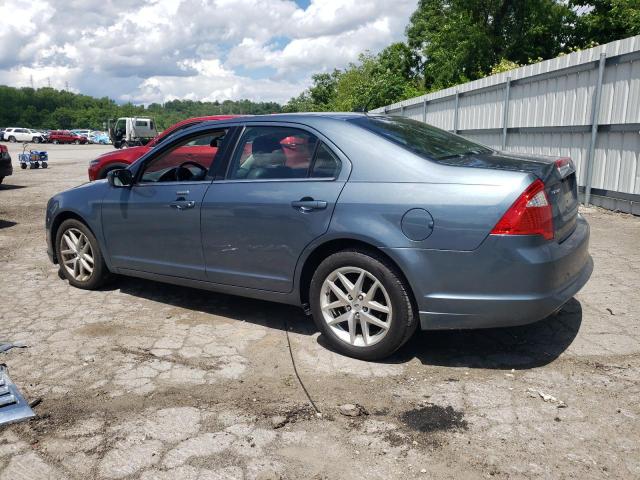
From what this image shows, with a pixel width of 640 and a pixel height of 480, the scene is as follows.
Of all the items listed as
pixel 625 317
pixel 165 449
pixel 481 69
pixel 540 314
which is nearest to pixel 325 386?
pixel 165 449

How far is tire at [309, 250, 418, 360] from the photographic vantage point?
142 inches

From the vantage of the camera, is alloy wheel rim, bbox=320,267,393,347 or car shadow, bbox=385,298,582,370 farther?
car shadow, bbox=385,298,582,370

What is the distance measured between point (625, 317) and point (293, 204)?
8.99 feet

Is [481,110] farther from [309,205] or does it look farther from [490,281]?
[490,281]

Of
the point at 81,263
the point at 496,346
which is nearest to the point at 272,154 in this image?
the point at 496,346

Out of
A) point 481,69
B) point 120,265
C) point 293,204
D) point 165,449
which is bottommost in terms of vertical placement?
point 165,449

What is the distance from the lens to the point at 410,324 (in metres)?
3.62

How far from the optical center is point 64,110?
4503 inches

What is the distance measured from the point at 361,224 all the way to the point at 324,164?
576mm

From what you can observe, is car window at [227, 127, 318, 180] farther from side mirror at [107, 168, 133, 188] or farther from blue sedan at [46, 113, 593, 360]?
side mirror at [107, 168, 133, 188]

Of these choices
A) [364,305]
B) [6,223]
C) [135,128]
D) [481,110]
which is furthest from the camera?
[135,128]

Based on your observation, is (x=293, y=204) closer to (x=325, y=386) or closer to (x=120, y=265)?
(x=325, y=386)

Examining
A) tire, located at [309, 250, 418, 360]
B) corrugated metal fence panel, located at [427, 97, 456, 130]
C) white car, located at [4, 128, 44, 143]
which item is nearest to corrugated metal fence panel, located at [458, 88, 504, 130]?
corrugated metal fence panel, located at [427, 97, 456, 130]

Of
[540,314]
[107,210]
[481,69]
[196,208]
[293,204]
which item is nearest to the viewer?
[540,314]
